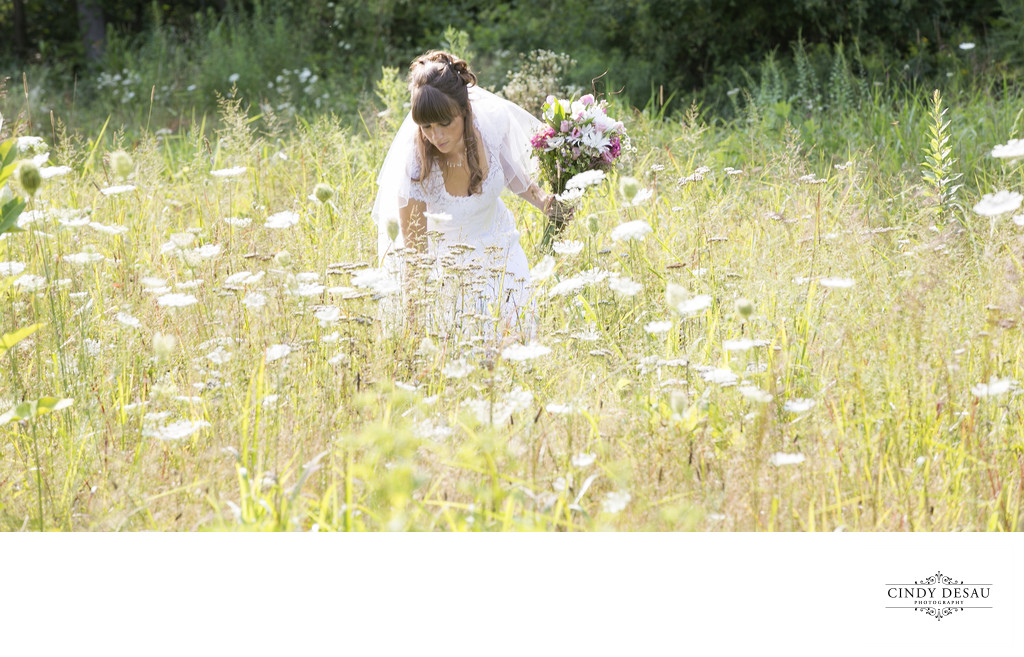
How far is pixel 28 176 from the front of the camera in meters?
1.79

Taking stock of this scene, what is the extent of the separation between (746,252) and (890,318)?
99 centimetres

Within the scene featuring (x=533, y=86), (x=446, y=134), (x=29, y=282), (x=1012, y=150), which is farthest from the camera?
(x=533, y=86)

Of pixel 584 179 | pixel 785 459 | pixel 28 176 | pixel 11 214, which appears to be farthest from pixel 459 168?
pixel 785 459

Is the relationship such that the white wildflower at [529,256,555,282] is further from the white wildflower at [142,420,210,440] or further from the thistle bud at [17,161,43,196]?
the thistle bud at [17,161,43,196]

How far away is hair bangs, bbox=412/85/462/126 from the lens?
2.89 m

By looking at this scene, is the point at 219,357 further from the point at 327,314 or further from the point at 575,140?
the point at 575,140

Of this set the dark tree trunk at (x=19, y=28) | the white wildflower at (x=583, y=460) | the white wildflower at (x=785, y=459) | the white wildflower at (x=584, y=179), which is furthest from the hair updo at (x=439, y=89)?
the dark tree trunk at (x=19, y=28)

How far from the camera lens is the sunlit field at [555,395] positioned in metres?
1.63

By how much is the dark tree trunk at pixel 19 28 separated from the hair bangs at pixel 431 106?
38.9 ft

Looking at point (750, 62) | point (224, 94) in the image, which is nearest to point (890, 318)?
point (750, 62)

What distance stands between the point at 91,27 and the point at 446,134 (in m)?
10.7

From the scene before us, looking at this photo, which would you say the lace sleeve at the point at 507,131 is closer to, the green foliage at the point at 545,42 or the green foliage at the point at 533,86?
the green foliage at the point at 545,42

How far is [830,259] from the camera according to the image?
2471 millimetres
